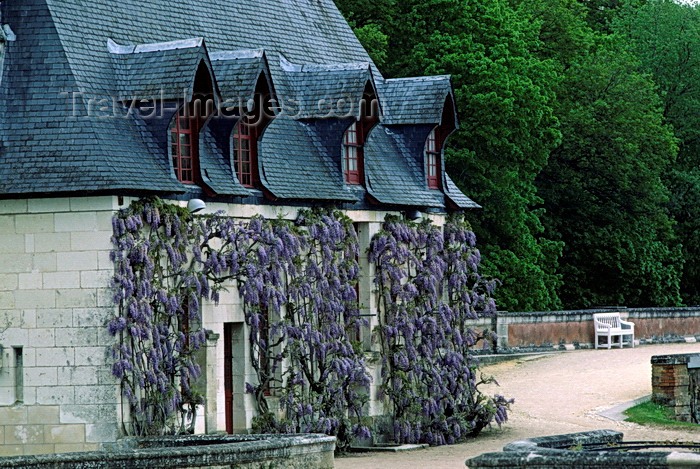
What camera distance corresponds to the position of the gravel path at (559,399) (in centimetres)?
2395

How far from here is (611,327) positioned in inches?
1619

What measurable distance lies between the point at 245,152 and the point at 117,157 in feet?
11.0

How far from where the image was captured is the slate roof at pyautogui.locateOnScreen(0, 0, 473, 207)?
2056cm

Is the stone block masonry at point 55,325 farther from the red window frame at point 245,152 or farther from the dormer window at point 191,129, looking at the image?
the red window frame at point 245,152

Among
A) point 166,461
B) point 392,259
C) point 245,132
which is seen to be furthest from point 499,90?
point 166,461

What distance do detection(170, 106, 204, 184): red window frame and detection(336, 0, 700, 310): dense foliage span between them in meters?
18.3

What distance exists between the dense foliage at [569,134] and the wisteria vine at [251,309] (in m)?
15.9

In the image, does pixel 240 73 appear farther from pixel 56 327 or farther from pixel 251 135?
pixel 56 327

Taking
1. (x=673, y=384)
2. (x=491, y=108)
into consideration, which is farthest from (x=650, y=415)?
(x=491, y=108)

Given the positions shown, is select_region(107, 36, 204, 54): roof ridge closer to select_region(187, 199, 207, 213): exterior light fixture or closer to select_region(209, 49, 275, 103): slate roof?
select_region(209, 49, 275, 103): slate roof

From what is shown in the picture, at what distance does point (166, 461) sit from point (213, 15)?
36.1ft

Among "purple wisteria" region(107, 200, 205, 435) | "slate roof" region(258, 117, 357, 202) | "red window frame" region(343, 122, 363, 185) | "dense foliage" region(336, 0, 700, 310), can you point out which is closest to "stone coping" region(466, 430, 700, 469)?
"purple wisteria" region(107, 200, 205, 435)

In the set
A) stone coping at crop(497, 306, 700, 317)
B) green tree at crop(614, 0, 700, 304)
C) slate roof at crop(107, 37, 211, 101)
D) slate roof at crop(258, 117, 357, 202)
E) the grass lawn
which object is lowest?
the grass lawn

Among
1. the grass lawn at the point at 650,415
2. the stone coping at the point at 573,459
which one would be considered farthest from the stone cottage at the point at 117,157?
the stone coping at the point at 573,459
